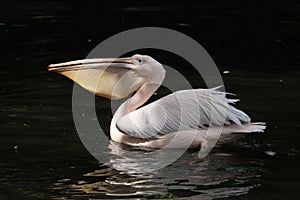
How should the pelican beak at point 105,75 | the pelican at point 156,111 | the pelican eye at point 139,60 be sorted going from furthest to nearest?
the pelican eye at point 139,60 → the pelican beak at point 105,75 → the pelican at point 156,111

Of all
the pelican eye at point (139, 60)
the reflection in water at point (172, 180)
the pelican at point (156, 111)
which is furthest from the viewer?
the pelican eye at point (139, 60)

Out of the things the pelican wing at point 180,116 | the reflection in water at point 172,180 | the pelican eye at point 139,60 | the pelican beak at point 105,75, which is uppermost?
the pelican eye at point 139,60

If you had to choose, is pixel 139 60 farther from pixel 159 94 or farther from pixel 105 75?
pixel 159 94

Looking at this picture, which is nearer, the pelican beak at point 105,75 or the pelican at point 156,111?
the pelican at point 156,111

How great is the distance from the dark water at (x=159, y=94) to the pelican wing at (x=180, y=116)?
20 cm

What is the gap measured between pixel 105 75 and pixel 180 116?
0.70 metres

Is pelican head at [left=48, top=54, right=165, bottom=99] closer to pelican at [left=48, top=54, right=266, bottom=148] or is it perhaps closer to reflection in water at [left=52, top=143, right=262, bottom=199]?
pelican at [left=48, top=54, right=266, bottom=148]

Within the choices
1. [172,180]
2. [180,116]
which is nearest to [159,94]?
[180,116]

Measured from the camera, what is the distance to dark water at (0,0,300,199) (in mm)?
4406

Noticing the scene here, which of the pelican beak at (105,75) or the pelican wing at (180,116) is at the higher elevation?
the pelican beak at (105,75)

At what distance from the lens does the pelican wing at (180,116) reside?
16.7 ft

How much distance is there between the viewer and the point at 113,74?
543 cm

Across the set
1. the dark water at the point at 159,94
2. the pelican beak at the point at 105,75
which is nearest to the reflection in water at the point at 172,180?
the dark water at the point at 159,94

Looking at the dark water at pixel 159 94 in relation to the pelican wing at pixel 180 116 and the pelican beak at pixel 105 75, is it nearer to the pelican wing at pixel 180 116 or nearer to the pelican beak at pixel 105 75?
the pelican wing at pixel 180 116
